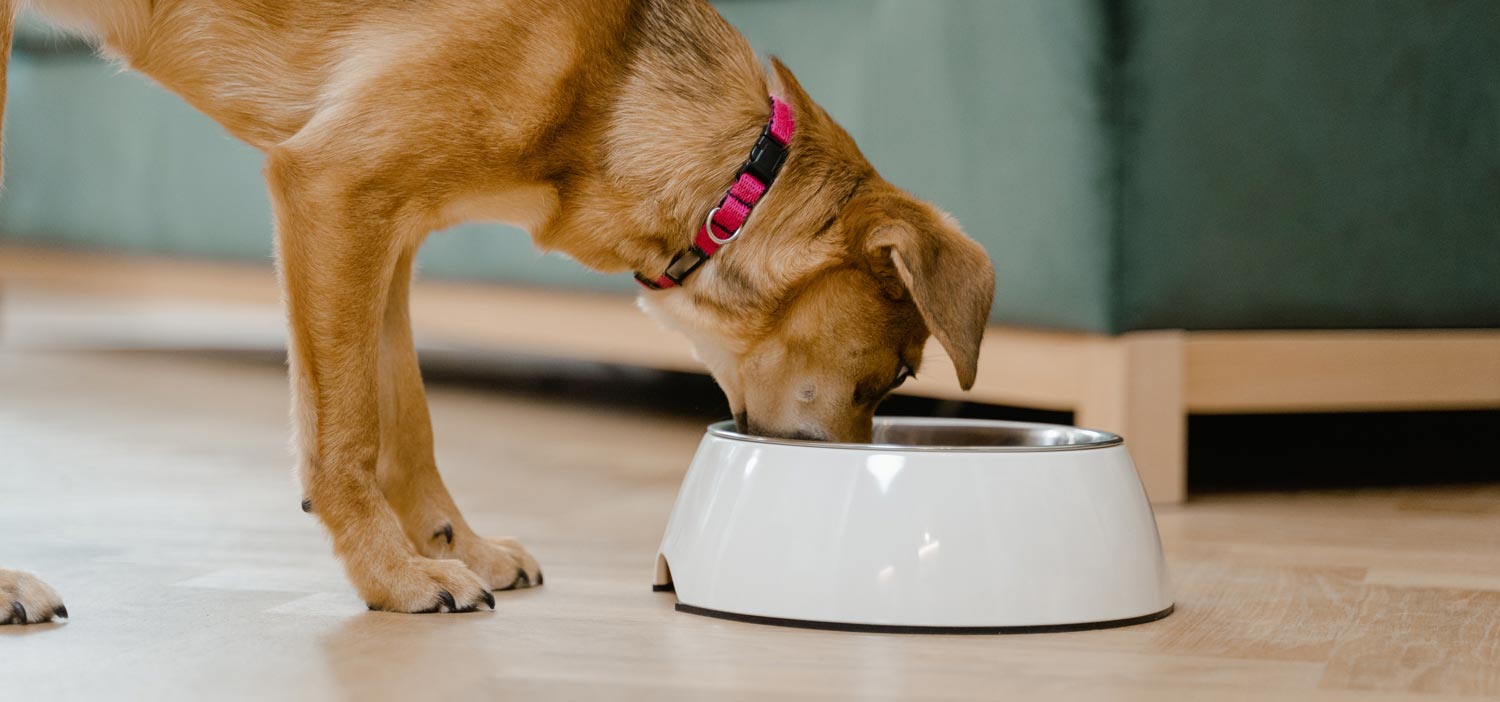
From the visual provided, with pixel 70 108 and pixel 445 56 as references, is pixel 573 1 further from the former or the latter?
pixel 70 108

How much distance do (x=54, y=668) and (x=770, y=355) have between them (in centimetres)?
100

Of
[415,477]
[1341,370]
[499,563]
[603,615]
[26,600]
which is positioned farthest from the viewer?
[1341,370]

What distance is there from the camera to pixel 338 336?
1.94 meters

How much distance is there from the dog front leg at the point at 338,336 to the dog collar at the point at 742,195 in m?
0.40

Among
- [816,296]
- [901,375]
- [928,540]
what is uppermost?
[816,296]

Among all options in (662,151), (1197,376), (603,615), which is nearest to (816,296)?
(662,151)

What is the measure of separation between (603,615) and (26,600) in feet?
2.06

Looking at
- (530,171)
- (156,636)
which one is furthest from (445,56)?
(156,636)

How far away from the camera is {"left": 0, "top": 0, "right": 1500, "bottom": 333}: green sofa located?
271cm

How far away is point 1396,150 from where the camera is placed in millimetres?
2871

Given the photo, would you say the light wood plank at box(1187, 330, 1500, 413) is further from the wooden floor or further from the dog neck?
the dog neck

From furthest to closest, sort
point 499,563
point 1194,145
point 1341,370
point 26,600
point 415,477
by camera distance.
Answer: point 1341,370 → point 1194,145 → point 415,477 → point 499,563 → point 26,600

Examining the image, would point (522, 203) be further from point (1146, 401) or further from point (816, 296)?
point (1146, 401)

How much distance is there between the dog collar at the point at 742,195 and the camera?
211 cm
